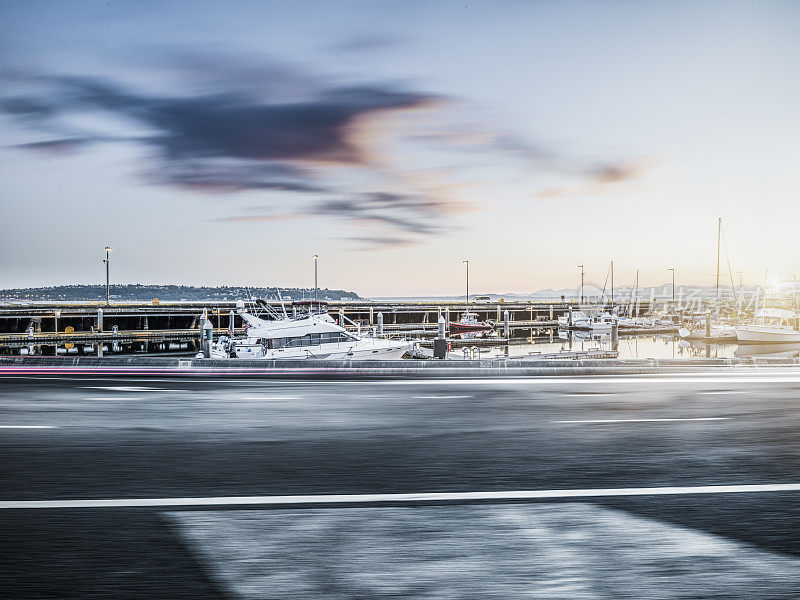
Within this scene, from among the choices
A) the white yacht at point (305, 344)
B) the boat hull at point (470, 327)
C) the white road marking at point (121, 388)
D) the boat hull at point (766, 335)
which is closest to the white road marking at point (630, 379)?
the white road marking at point (121, 388)

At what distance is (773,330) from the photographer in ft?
209

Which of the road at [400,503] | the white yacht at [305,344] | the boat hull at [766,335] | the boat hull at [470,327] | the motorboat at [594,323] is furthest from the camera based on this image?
the motorboat at [594,323]

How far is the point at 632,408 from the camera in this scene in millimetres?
11164

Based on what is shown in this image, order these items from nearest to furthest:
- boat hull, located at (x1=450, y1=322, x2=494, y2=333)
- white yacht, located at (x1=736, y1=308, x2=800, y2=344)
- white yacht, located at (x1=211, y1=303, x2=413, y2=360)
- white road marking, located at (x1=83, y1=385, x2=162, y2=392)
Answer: white road marking, located at (x1=83, y1=385, x2=162, y2=392), white yacht, located at (x1=211, y1=303, x2=413, y2=360), white yacht, located at (x1=736, y1=308, x2=800, y2=344), boat hull, located at (x1=450, y1=322, x2=494, y2=333)

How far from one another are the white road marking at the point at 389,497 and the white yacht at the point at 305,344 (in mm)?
31013

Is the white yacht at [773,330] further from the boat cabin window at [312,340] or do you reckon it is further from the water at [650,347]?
the boat cabin window at [312,340]

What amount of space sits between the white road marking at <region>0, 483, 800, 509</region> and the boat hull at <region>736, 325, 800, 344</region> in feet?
211

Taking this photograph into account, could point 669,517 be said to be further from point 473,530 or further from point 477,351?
point 477,351

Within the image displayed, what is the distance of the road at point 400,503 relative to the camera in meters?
3.91

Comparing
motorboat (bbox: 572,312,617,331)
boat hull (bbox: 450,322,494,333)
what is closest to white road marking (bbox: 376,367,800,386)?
boat hull (bbox: 450,322,494,333)

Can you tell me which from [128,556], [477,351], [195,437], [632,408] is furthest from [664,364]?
[477,351]

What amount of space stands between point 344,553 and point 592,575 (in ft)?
4.60

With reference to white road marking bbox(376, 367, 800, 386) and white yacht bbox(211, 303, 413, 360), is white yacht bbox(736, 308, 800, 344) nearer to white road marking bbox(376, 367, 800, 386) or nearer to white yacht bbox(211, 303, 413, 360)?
white yacht bbox(211, 303, 413, 360)

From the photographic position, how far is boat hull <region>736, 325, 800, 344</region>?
6319 centimetres
